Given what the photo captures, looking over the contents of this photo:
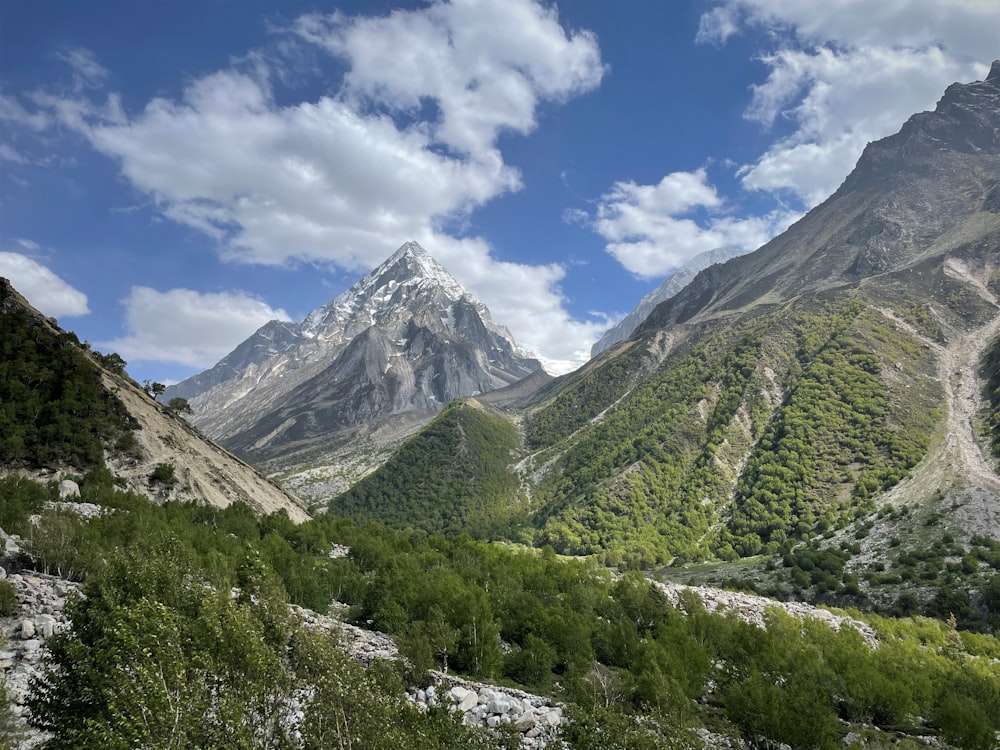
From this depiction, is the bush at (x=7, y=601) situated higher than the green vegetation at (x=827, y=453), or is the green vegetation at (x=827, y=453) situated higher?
the green vegetation at (x=827, y=453)

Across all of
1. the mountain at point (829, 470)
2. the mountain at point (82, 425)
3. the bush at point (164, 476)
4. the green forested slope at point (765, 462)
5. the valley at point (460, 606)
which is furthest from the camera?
the green forested slope at point (765, 462)

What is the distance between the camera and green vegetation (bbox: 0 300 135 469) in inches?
2367

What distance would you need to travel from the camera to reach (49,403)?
63.8 meters

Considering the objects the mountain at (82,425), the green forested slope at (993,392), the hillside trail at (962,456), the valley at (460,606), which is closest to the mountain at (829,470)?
the hillside trail at (962,456)

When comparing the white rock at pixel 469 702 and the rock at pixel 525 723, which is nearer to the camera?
the rock at pixel 525 723

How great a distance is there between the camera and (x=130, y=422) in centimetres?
A: 7112

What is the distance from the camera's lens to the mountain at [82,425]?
2404 inches

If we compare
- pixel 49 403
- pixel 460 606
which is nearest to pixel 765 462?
pixel 460 606

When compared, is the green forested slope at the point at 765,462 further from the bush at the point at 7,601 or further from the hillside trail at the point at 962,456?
the bush at the point at 7,601

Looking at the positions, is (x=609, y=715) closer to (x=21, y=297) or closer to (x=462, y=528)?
(x=21, y=297)

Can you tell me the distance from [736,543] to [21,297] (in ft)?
517

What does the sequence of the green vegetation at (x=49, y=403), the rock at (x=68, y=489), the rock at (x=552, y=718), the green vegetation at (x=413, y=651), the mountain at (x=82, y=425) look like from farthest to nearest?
the mountain at (x=82, y=425) < the green vegetation at (x=49, y=403) < the rock at (x=68, y=489) < the rock at (x=552, y=718) < the green vegetation at (x=413, y=651)

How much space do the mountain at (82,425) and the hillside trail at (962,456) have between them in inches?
5384

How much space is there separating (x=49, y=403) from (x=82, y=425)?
14.2 ft
